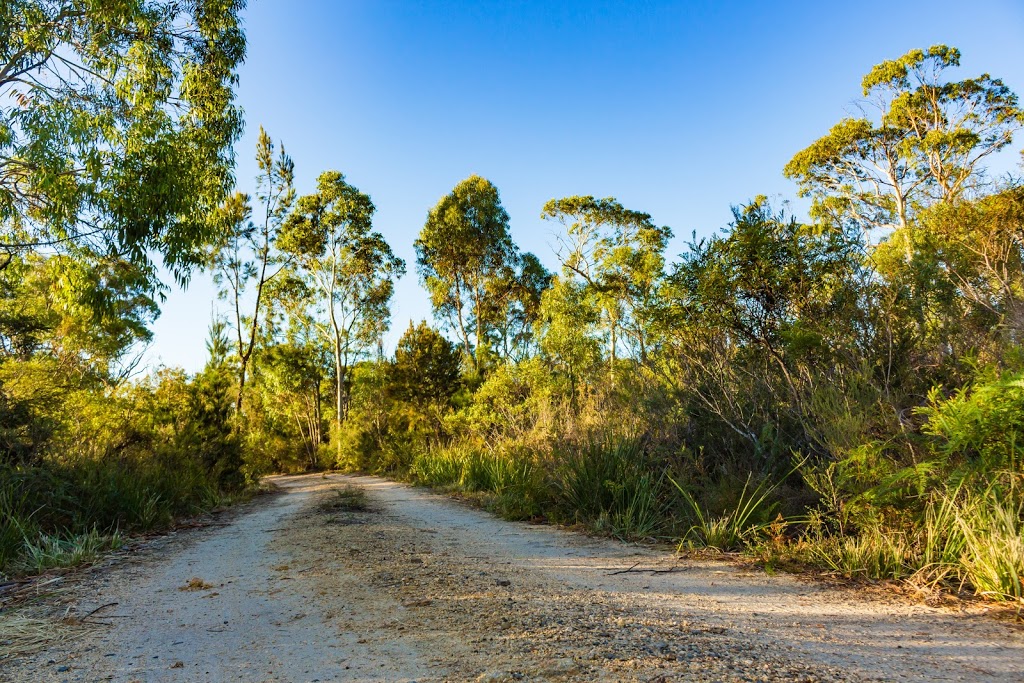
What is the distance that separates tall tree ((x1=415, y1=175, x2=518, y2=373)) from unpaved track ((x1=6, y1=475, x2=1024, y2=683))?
2333 cm

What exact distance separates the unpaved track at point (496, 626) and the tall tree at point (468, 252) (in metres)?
23.3

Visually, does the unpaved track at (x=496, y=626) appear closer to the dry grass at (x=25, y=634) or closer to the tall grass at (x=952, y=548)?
the dry grass at (x=25, y=634)

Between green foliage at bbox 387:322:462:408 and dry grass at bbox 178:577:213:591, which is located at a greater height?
green foliage at bbox 387:322:462:408

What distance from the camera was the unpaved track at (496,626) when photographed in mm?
2799

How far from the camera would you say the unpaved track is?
2.80 meters

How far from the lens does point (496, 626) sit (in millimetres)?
3451

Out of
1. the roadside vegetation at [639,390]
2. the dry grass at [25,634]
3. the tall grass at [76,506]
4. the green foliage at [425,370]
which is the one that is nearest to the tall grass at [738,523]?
the roadside vegetation at [639,390]

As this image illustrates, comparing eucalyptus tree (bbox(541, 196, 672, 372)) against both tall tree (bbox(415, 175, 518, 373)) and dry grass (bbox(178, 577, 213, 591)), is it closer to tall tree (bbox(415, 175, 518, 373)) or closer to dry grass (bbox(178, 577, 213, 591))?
tall tree (bbox(415, 175, 518, 373))

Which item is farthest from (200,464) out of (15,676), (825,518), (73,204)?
(825,518)

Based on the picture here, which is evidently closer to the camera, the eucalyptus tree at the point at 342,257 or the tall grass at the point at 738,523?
the tall grass at the point at 738,523

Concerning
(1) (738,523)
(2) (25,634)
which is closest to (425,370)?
(1) (738,523)

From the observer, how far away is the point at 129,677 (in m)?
2.83

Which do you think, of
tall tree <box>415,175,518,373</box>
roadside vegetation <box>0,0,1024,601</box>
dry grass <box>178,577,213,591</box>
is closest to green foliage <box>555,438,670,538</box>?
roadside vegetation <box>0,0,1024,601</box>

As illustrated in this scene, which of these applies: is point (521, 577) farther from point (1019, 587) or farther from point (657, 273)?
point (657, 273)
